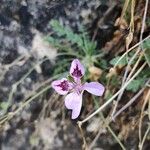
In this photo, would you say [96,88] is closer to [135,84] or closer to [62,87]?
[62,87]

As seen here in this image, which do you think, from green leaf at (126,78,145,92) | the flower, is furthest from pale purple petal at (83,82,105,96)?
green leaf at (126,78,145,92)

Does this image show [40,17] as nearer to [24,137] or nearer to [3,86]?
[3,86]

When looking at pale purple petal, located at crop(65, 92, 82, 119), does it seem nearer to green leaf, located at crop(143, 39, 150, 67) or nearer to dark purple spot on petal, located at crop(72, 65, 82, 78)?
dark purple spot on petal, located at crop(72, 65, 82, 78)

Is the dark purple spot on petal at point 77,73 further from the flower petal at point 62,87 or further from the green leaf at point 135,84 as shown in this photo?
the green leaf at point 135,84

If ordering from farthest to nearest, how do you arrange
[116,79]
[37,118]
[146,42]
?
1. [37,118]
2. [116,79]
3. [146,42]

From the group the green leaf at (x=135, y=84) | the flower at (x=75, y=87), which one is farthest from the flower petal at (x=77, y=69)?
the green leaf at (x=135, y=84)

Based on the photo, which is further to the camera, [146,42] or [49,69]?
[49,69]

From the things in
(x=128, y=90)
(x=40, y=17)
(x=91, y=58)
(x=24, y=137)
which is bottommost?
(x=24, y=137)

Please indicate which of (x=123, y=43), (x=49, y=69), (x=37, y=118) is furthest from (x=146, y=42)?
(x=37, y=118)
